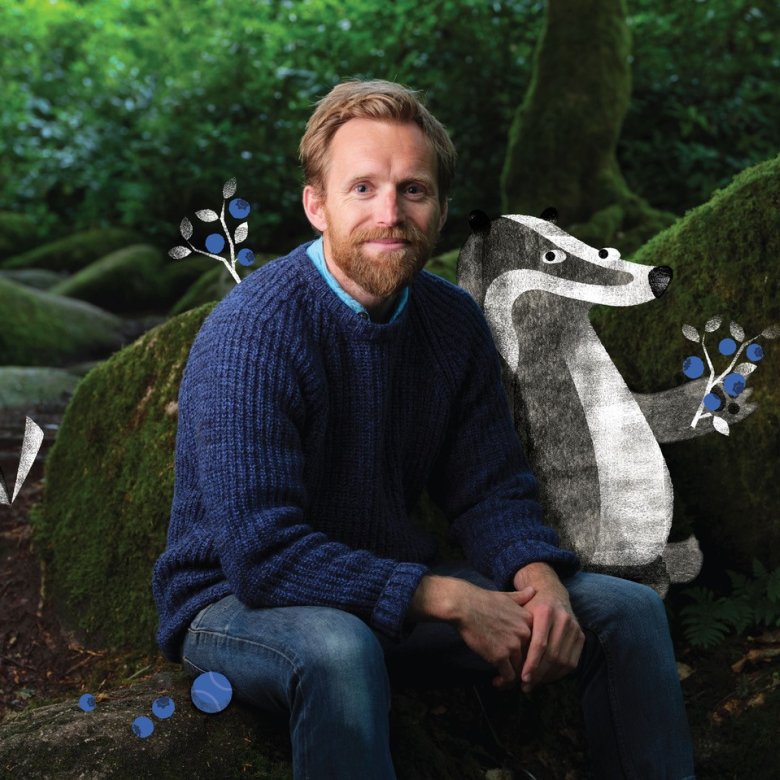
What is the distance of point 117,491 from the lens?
3613mm

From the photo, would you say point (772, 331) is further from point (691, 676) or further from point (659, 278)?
point (691, 676)

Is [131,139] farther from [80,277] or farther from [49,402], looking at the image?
[49,402]

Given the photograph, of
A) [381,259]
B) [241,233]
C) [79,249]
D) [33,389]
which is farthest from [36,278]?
[381,259]

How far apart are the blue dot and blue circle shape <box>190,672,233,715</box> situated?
1.78 metres

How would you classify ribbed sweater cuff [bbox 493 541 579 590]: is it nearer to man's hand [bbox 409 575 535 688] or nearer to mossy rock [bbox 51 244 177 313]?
man's hand [bbox 409 575 535 688]

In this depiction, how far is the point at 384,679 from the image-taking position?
83.0 inches

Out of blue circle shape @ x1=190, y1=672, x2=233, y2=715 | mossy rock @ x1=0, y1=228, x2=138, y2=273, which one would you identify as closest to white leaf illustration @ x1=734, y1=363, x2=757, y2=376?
blue circle shape @ x1=190, y1=672, x2=233, y2=715

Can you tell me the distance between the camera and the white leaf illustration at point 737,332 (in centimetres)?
332

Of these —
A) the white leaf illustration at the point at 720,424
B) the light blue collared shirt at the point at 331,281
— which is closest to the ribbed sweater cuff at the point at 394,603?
the light blue collared shirt at the point at 331,281

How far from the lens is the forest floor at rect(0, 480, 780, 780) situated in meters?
3.06

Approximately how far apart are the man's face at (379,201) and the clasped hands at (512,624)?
0.72 meters

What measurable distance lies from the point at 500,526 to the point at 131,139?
30.5ft

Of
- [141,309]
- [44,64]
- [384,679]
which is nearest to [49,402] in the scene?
[141,309]

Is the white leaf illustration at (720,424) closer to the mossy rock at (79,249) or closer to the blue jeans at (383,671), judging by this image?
the blue jeans at (383,671)
